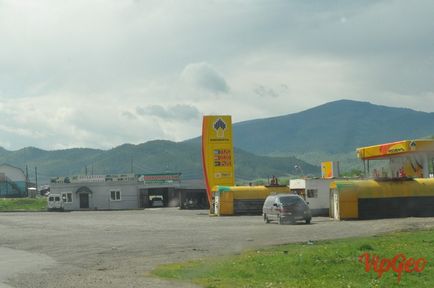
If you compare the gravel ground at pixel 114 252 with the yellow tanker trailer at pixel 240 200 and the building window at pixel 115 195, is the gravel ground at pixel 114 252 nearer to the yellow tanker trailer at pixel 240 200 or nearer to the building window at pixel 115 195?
the yellow tanker trailer at pixel 240 200

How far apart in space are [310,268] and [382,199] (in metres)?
25.9

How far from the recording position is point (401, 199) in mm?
41188

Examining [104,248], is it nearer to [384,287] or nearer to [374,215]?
[384,287]

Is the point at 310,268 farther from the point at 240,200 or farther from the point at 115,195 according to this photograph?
the point at 115,195

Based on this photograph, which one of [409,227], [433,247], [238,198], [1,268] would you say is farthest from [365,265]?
[238,198]

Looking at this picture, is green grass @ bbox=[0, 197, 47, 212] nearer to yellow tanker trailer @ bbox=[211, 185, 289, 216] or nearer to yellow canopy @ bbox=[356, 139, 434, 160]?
yellow tanker trailer @ bbox=[211, 185, 289, 216]

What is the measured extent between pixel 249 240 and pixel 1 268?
10122mm

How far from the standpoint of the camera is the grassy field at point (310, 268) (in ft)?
46.1

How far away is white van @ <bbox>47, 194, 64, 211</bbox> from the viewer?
98.9m

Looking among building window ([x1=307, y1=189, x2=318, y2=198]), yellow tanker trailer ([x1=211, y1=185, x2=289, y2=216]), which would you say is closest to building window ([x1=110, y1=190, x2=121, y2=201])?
yellow tanker trailer ([x1=211, y1=185, x2=289, y2=216])

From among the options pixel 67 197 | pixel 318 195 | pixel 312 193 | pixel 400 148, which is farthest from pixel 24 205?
pixel 400 148

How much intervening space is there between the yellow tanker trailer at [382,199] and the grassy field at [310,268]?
19.1 m

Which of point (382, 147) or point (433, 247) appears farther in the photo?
point (382, 147)

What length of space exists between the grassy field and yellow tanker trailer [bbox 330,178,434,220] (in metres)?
19.1
